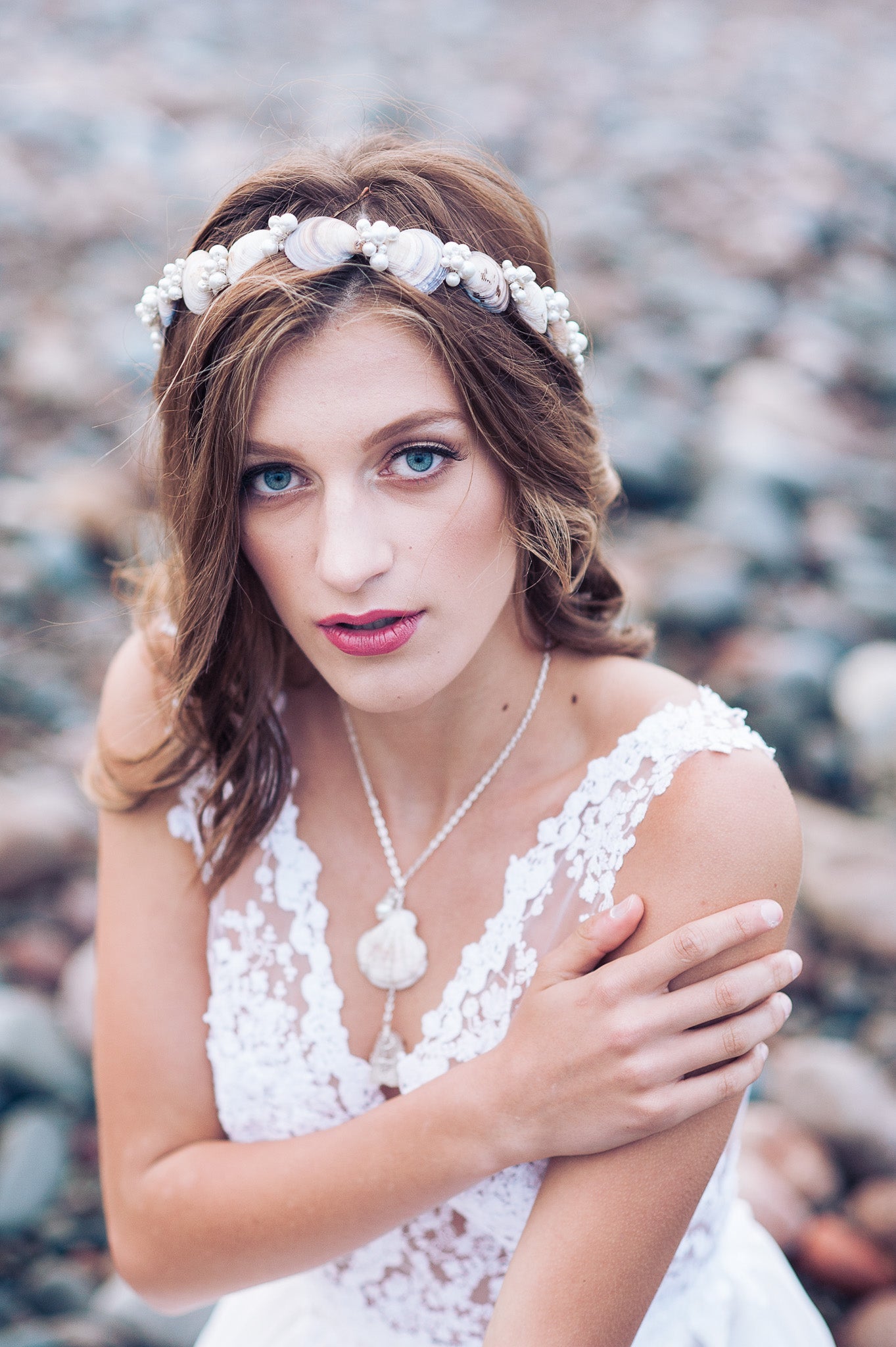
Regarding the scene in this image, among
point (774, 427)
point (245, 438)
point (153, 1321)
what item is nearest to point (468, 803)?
point (245, 438)

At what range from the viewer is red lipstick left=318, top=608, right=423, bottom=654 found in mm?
1807

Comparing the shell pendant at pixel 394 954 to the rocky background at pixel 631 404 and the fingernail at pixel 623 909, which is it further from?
the rocky background at pixel 631 404

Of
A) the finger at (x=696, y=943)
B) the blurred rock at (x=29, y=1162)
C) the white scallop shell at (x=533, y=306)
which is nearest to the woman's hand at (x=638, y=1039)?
the finger at (x=696, y=943)

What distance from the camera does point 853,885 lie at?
3.93 metres

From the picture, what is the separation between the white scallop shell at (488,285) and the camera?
1784mm

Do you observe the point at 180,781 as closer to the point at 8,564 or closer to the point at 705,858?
the point at 705,858

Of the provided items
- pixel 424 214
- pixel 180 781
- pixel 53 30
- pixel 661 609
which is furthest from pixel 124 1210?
pixel 53 30

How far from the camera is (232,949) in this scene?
219 centimetres

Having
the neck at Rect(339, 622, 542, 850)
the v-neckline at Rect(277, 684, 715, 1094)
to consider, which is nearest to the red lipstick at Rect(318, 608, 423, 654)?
the neck at Rect(339, 622, 542, 850)

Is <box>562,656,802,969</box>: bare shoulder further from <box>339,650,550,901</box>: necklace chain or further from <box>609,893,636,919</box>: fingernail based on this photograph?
<box>339,650,550,901</box>: necklace chain

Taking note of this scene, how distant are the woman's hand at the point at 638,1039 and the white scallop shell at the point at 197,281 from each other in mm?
1129

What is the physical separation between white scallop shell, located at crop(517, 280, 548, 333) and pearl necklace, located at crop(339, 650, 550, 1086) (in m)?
0.62

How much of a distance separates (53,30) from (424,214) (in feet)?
43.3

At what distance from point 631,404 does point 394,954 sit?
503cm
